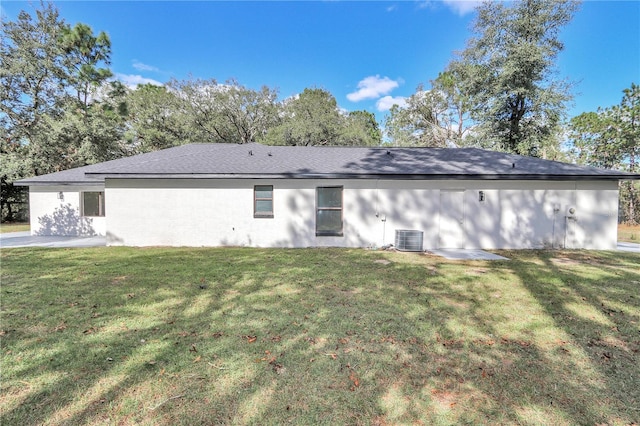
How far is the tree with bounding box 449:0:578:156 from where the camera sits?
1510 centimetres

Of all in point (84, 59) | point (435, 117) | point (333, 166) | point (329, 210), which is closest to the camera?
point (329, 210)

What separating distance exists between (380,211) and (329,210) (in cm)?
168

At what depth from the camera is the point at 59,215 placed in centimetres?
1127

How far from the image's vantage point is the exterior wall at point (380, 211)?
8.93 metres

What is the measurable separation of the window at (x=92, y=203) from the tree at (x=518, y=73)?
20542 millimetres

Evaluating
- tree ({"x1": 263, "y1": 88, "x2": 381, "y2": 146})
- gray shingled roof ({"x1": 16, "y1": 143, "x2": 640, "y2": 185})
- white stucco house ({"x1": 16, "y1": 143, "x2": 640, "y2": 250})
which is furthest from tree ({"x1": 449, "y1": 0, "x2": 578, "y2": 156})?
tree ({"x1": 263, "y1": 88, "x2": 381, "y2": 146})

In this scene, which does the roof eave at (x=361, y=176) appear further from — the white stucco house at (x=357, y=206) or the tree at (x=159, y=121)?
the tree at (x=159, y=121)

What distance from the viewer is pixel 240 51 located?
16594 mm

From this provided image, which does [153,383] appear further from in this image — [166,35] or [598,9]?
[598,9]

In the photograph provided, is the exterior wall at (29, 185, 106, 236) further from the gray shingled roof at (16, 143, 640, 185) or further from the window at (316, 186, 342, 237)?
the window at (316, 186, 342, 237)

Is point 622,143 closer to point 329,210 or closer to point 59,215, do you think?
point 329,210

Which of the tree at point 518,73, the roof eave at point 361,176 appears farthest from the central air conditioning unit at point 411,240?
the tree at point 518,73

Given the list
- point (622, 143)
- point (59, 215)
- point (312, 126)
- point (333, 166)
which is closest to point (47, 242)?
point (59, 215)

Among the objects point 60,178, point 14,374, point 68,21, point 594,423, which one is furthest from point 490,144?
point 68,21
